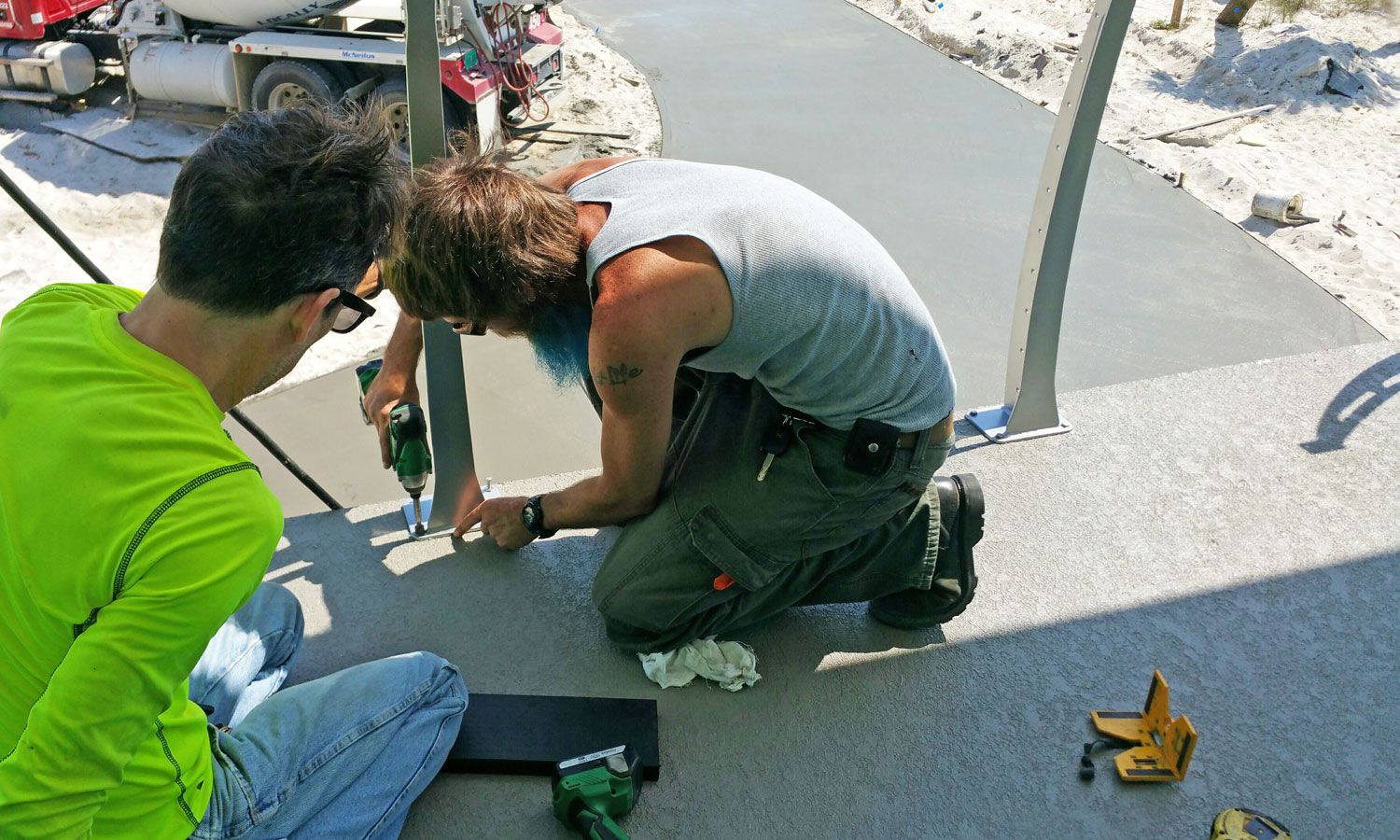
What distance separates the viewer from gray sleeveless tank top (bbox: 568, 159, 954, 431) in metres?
1.75

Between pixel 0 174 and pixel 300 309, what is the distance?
2.86ft

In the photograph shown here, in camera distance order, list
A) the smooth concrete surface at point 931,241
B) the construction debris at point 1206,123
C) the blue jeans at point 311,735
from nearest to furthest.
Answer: the blue jeans at point 311,735 < the smooth concrete surface at point 931,241 < the construction debris at point 1206,123

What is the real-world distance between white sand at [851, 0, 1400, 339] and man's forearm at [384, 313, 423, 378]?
4.18 meters

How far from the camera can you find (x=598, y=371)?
175cm

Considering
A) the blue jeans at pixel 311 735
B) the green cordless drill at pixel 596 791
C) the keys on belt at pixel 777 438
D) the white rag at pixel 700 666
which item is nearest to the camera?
the blue jeans at pixel 311 735

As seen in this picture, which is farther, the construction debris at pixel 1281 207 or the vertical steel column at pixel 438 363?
the construction debris at pixel 1281 207

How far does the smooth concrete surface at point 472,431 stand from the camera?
12.1 ft

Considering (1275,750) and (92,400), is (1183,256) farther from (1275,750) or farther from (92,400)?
(92,400)

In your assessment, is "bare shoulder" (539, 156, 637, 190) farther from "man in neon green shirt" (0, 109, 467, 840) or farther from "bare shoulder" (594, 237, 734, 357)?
"man in neon green shirt" (0, 109, 467, 840)

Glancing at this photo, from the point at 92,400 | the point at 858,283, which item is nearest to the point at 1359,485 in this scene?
the point at 858,283

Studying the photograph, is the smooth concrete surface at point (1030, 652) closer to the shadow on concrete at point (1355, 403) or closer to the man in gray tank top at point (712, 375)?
the shadow on concrete at point (1355, 403)

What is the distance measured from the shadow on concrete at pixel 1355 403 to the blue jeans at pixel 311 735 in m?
2.52

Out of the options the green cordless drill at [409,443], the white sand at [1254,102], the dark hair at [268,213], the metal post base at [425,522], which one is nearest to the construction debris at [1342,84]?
the white sand at [1254,102]

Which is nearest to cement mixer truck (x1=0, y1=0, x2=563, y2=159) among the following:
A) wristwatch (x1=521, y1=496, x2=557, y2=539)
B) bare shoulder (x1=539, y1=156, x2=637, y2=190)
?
bare shoulder (x1=539, y1=156, x2=637, y2=190)
